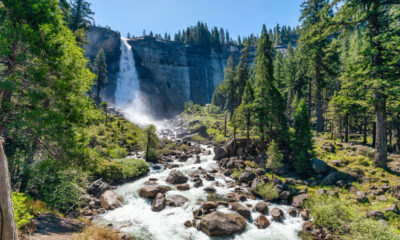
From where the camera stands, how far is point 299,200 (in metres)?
15.2

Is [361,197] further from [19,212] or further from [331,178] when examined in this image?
[19,212]

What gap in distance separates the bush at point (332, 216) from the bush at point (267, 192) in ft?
11.3

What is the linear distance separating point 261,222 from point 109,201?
13120 millimetres

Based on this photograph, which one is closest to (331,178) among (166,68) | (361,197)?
(361,197)

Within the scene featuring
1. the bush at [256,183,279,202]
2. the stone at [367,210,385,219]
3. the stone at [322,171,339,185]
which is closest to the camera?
the stone at [367,210,385,219]

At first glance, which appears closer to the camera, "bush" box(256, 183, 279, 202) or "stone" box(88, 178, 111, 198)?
"bush" box(256, 183, 279, 202)

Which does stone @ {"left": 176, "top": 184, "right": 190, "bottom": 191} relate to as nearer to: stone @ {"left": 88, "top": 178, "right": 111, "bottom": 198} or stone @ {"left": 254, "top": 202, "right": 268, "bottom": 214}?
stone @ {"left": 88, "top": 178, "right": 111, "bottom": 198}

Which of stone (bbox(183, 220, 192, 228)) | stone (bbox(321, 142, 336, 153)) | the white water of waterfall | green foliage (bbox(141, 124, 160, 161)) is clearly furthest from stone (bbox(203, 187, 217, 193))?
stone (bbox(321, 142, 336, 153))

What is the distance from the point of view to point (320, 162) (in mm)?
19000

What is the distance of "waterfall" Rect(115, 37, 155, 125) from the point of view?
8731cm

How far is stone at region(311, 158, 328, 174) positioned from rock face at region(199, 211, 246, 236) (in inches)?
428

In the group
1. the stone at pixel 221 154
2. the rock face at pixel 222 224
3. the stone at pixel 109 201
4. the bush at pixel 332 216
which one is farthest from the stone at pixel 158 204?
the stone at pixel 221 154

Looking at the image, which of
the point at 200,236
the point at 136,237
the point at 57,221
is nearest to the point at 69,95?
the point at 57,221

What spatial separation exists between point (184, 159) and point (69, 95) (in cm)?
2569
